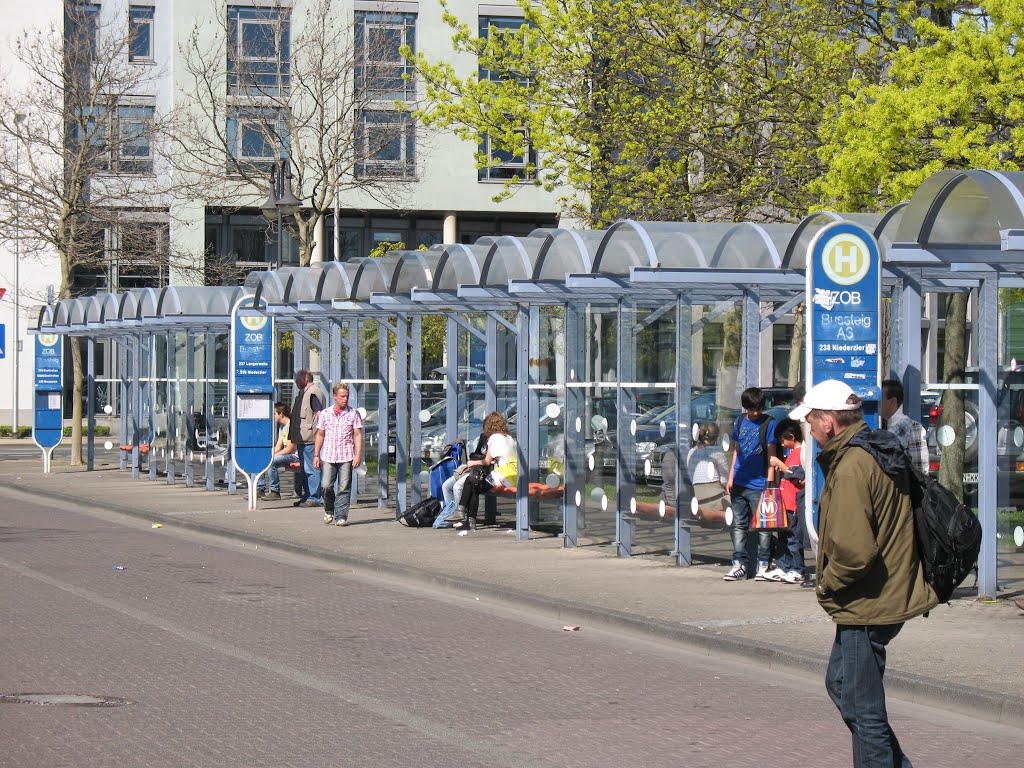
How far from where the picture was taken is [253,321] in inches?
918

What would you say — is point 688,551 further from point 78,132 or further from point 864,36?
point 78,132

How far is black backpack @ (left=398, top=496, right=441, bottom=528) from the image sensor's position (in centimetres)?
2031

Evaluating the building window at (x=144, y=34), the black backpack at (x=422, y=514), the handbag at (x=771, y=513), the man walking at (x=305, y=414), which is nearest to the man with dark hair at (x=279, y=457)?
the man walking at (x=305, y=414)

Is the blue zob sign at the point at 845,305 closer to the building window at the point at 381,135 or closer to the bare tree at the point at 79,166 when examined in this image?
the building window at the point at 381,135

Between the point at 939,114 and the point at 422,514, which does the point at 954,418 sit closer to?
the point at 939,114

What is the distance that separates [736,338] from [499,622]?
4.37 m

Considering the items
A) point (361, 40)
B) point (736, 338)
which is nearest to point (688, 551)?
point (736, 338)

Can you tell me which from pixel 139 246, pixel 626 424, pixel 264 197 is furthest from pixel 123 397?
pixel 626 424

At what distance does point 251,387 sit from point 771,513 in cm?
1134

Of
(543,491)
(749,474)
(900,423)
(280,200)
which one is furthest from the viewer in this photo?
(280,200)

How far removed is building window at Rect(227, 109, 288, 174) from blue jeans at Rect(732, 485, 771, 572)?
17860 mm

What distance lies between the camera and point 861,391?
12344mm

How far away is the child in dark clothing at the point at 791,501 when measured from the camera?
46.0ft

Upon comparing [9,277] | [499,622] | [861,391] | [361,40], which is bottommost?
[499,622]
